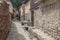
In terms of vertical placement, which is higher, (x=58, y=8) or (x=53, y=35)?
(x=58, y=8)

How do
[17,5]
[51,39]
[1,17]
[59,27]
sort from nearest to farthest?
1. [59,27]
2. [51,39]
3. [1,17]
4. [17,5]

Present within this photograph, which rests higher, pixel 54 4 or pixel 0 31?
pixel 54 4

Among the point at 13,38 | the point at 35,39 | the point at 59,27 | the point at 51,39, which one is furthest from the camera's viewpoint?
the point at 13,38

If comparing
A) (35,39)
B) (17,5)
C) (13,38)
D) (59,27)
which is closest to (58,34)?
(59,27)

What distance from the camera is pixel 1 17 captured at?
7633mm

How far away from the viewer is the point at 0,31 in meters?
7.53

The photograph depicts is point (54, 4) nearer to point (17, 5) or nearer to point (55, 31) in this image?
point (55, 31)

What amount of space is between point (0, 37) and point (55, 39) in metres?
2.92

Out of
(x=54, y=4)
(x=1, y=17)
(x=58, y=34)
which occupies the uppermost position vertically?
(x=54, y=4)

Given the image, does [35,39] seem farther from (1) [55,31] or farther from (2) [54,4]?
(2) [54,4]

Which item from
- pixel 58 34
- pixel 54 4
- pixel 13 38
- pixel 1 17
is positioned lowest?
pixel 13 38

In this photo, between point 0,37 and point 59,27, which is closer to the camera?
point 59,27

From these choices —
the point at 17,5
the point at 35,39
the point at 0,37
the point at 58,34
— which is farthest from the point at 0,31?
the point at 17,5

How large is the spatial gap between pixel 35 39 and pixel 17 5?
18387 millimetres
